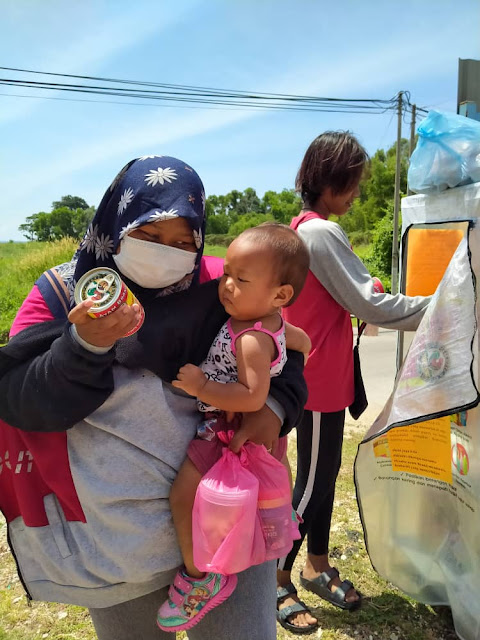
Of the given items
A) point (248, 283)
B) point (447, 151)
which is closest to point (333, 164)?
point (447, 151)

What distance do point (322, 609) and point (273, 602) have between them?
4.44ft

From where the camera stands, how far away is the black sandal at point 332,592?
2.39 meters

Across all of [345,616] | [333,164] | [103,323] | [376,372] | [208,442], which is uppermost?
[333,164]

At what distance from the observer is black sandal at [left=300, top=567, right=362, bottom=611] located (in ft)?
7.83

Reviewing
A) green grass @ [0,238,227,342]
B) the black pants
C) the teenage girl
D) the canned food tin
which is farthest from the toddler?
green grass @ [0,238,227,342]

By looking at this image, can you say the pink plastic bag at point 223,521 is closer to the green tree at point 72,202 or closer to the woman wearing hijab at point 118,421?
the woman wearing hijab at point 118,421

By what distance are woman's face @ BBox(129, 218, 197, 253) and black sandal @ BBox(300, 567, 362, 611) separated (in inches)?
77.6

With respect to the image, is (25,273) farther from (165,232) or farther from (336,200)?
(165,232)

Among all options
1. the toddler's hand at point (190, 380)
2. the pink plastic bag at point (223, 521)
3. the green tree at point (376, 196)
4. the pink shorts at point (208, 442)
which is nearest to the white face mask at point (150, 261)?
the toddler's hand at point (190, 380)

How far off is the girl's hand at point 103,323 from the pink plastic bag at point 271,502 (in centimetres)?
42

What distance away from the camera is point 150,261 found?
47.2 inches

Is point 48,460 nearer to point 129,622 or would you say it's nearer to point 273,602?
point 129,622

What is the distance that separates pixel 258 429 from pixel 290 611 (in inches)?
61.1

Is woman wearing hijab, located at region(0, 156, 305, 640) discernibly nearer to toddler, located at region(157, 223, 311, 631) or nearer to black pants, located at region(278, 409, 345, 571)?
toddler, located at region(157, 223, 311, 631)
